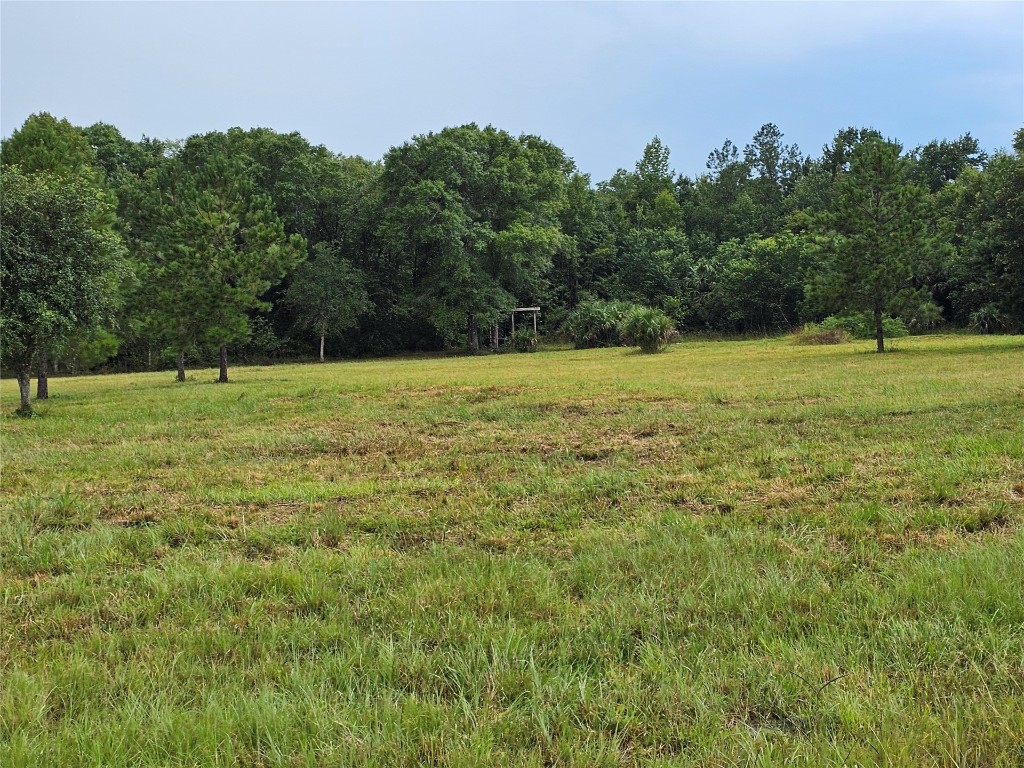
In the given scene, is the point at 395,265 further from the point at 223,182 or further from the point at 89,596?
the point at 89,596

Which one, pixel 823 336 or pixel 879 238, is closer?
pixel 879 238

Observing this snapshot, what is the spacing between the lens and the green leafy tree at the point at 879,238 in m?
22.3

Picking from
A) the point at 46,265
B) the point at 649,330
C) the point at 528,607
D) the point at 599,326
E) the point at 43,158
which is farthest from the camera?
the point at 599,326

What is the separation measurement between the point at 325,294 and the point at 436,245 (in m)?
7.67

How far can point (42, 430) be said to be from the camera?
9961 mm

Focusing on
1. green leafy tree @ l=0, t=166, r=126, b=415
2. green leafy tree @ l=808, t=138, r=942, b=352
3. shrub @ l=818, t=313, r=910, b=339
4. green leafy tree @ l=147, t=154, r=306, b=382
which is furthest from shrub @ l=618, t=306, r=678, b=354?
green leafy tree @ l=0, t=166, r=126, b=415

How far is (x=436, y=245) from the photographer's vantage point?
4319cm

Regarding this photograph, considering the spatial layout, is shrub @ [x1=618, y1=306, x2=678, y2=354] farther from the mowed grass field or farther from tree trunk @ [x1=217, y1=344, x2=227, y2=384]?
the mowed grass field

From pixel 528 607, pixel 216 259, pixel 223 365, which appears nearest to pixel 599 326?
pixel 223 365

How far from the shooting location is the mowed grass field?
205 cm

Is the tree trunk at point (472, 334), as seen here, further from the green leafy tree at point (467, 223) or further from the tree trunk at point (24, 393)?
the tree trunk at point (24, 393)

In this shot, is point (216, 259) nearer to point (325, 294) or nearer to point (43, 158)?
point (43, 158)

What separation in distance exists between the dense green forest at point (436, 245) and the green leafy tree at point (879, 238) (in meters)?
0.07

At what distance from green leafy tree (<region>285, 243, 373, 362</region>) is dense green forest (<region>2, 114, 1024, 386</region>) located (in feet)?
0.45
